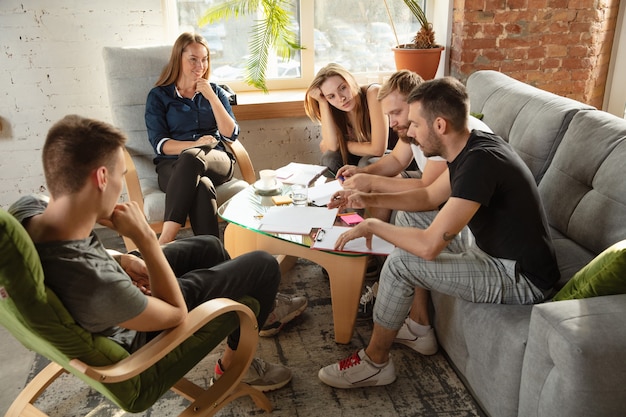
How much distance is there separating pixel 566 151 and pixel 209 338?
5.17 feet

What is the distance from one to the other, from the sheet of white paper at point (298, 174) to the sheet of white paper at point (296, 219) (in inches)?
13.8

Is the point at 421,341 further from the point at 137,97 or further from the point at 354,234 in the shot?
the point at 137,97

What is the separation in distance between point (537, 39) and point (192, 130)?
7.53 feet

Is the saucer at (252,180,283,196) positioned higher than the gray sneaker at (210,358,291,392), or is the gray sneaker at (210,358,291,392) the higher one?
the saucer at (252,180,283,196)

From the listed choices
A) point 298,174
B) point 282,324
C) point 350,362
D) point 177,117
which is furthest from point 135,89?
point 350,362

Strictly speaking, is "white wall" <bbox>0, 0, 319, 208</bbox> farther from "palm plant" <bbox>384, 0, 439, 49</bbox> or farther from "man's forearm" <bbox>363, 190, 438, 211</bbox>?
"man's forearm" <bbox>363, 190, 438, 211</bbox>

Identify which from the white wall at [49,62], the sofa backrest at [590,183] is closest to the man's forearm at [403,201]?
the sofa backrest at [590,183]

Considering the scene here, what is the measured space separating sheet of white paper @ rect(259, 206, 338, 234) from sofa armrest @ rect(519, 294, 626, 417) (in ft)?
3.16

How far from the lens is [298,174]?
2.90 metres

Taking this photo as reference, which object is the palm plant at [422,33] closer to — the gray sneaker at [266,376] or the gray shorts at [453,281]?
the gray shorts at [453,281]

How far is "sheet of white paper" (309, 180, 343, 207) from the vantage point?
8.27 ft

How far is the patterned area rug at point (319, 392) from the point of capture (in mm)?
2012

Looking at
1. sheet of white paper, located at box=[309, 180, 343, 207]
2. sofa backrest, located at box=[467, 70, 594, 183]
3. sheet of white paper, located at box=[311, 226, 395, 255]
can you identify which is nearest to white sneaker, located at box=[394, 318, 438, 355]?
sheet of white paper, located at box=[311, 226, 395, 255]

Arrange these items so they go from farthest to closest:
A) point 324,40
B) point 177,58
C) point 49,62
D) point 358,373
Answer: point 324,40 → point 49,62 → point 177,58 → point 358,373
